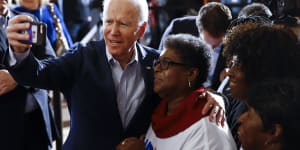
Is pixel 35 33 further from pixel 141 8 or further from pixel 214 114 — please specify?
pixel 214 114

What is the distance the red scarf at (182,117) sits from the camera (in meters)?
1.98

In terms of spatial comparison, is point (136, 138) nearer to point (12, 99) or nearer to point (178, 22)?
point (12, 99)

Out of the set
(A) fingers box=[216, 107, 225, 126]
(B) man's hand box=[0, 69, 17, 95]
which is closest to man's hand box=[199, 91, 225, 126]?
(A) fingers box=[216, 107, 225, 126]

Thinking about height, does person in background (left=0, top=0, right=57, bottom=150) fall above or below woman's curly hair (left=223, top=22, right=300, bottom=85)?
below

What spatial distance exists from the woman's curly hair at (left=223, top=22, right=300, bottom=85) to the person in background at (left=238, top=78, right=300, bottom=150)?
26cm

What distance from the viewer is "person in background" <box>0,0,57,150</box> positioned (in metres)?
2.85

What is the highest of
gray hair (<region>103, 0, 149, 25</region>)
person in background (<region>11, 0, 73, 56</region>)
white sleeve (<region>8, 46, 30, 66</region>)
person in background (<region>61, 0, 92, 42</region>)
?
gray hair (<region>103, 0, 149, 25</region>)

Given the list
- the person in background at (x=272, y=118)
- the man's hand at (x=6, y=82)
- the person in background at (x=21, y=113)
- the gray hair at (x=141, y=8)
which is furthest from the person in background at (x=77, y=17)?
the person in background at (x=272, y=118)

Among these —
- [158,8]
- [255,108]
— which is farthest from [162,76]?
[158,8]

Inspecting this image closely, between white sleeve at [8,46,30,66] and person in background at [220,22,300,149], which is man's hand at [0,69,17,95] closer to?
white sleeve at [8,46,30,66]

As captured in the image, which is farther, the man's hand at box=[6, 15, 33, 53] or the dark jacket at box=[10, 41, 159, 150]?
the dark jacket at box=[10, 41, 159, 150]

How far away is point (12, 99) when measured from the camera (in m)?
2.87

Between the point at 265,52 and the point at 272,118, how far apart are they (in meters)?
0.46

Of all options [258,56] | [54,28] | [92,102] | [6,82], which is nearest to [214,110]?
[258,56]
